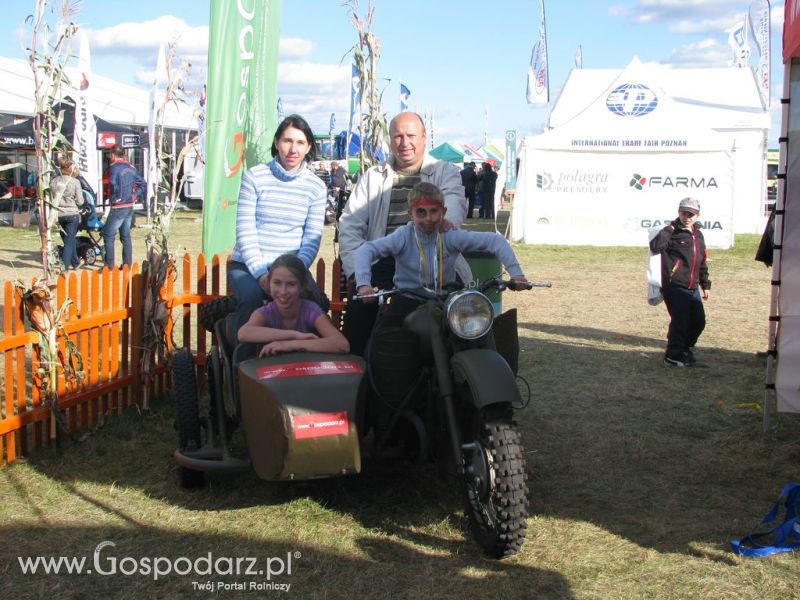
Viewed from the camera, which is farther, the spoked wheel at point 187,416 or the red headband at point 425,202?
the spoked wheel at point 187,416

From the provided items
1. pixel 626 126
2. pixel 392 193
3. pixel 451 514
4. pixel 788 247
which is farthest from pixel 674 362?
pixel 626 126

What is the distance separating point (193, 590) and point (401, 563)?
85 cm

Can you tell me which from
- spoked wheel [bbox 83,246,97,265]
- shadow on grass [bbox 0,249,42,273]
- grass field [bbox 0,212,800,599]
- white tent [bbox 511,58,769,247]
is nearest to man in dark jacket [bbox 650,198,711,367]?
grass field [bbox 0,212,800,599]

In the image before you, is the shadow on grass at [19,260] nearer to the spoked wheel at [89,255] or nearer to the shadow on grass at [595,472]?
the spoked wheel at [89,255]

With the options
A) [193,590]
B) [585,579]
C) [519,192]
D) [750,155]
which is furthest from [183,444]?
[750,155]

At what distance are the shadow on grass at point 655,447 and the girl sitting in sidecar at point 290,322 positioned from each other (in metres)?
1.35

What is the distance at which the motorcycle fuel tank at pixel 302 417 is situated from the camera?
12.0 feet

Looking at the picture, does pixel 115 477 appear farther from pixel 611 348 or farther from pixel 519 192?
pixel 519 192

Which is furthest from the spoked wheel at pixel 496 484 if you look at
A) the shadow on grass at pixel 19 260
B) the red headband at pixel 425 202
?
the shadow on grass at pixel 19 260

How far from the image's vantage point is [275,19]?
22.0 ft

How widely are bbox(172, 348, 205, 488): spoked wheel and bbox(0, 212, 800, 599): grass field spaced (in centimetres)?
8

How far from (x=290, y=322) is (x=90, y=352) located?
1.80 metres

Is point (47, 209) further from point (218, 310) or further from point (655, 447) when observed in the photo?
point (655, 447)

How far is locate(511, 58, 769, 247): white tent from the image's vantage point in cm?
1862
